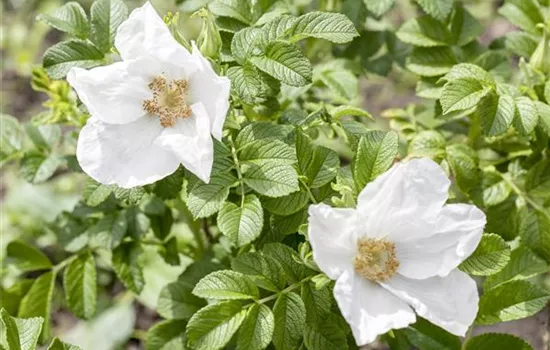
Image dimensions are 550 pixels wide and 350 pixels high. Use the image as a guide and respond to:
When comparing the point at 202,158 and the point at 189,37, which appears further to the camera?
the point at 189,37

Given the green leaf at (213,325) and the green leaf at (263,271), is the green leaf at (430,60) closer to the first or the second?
the green leaf at (263,271)

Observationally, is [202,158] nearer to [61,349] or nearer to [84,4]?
[61,349]

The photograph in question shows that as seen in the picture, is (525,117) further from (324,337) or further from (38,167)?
(38,167)

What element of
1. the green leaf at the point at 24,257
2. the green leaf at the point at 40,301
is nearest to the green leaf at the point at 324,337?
the green leaf at the point at 40,301

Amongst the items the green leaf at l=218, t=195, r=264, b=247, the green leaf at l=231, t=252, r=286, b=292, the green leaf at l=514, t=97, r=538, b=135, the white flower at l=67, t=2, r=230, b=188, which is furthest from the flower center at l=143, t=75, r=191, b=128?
the green leaf at l=514, t=97, r=538, b=135

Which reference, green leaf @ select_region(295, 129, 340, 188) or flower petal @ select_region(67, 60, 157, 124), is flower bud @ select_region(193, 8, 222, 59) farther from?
green leaf @ select_region(295, 129, 340, 188)

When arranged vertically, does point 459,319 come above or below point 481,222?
below

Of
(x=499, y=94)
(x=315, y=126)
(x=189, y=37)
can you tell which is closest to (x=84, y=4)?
(x=189, y=37)

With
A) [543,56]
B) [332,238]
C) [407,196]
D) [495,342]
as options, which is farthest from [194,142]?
[543,56]
